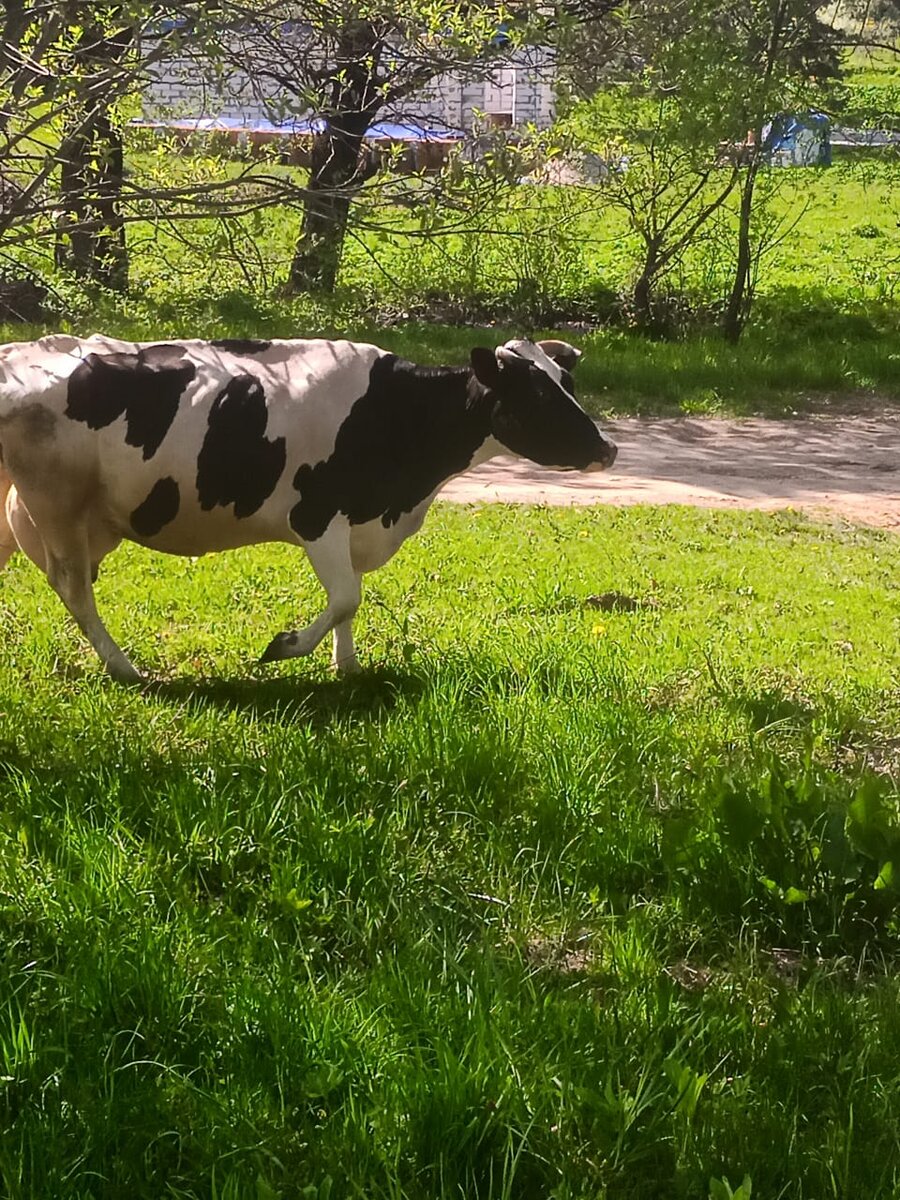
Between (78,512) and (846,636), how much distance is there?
411 cm

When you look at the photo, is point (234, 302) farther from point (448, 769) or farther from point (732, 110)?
point (448, 769)

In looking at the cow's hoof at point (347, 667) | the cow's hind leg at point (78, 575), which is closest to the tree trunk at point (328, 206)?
the cow's hind leg at point (78, 575)

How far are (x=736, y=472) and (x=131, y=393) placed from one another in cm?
816

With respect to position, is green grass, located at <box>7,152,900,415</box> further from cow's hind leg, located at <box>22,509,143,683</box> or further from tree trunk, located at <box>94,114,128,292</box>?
cow's hind leg, located at <box>22,509,143,683</box>

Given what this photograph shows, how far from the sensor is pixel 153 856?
3.92 meters

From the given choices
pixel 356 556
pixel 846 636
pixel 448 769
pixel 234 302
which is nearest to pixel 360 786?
pixel 448 769

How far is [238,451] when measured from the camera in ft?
18.7

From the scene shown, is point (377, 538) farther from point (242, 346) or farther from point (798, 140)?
point (798, 140)

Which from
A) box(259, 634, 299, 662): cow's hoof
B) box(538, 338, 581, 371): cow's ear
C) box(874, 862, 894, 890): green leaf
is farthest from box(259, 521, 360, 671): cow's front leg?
box(874, 862, 894, 890): green leaf

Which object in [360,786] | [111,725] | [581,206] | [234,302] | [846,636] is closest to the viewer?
[360,786]

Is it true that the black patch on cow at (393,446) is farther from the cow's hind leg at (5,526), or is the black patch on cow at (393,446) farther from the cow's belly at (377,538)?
the cow's hind leg at (5,526)

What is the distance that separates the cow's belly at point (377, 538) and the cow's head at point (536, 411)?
60 cm

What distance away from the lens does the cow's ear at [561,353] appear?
609cm

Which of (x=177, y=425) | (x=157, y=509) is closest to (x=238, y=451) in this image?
(x=177, y=425)
